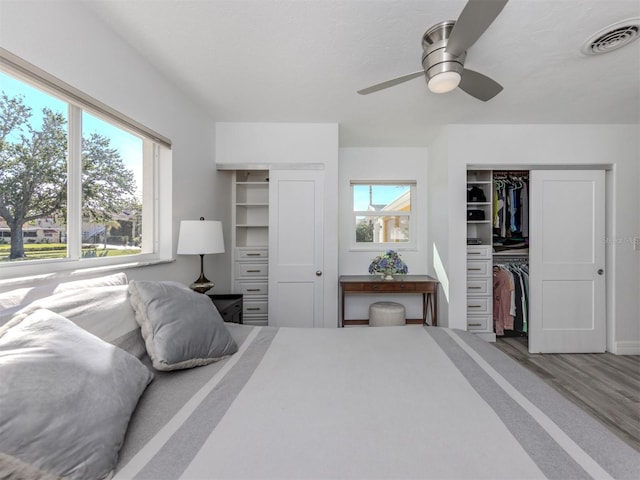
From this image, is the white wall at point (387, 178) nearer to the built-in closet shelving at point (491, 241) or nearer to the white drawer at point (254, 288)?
the built-in closet shelving at point (491, 241)

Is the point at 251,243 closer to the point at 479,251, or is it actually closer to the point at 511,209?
Result: the point at 479,251

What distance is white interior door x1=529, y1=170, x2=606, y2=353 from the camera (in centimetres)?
314

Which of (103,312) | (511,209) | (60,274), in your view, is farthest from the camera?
(511,209)

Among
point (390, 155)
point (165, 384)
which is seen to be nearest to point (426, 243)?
point (390, 155)

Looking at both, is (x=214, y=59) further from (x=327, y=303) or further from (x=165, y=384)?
(x=327, y=303)

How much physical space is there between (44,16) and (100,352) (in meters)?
1.55

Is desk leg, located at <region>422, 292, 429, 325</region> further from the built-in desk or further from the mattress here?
the mattress

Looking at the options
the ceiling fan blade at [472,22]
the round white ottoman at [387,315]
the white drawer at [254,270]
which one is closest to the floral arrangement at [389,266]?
the round white ottoman at [387,315]

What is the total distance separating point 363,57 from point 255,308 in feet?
9.29

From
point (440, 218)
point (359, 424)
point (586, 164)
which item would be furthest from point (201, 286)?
point (586, 164)

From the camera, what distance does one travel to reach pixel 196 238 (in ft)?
7.29

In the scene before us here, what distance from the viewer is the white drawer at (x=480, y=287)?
3.39 metres

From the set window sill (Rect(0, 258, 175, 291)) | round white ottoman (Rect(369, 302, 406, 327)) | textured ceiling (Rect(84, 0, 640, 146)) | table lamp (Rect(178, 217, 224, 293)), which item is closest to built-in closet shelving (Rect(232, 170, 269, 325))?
textured ceiling (Rect(84, 0, 640, 146))

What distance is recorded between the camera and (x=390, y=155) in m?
3.86
